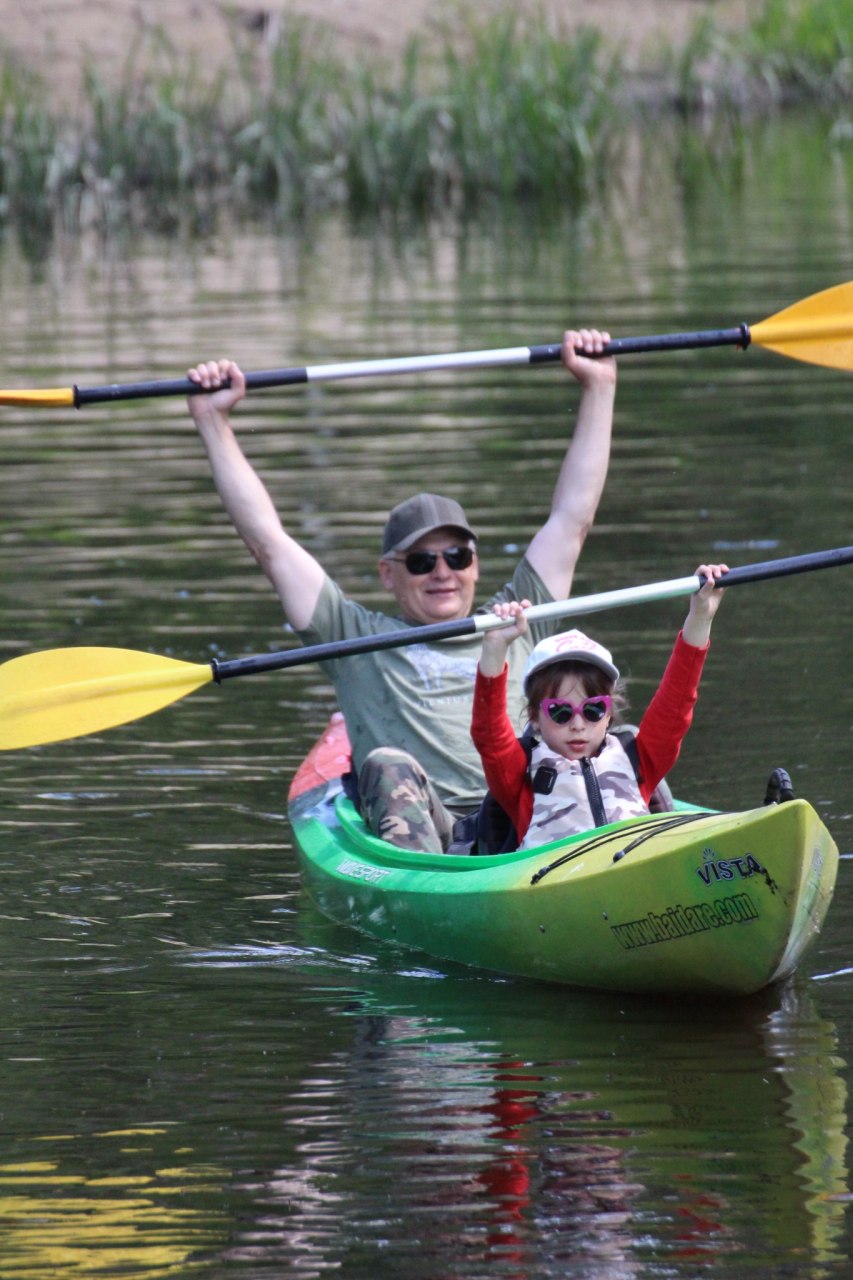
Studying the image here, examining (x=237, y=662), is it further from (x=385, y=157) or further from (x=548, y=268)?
(x=385, y=157)

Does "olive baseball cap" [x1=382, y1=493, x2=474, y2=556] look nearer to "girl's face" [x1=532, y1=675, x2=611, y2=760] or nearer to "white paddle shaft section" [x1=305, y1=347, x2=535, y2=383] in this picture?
"white paddle shaft section" [x1=305, y1=347, x2=535, y2=383]

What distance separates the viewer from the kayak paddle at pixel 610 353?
6074mm

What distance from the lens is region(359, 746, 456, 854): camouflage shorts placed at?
5.80m

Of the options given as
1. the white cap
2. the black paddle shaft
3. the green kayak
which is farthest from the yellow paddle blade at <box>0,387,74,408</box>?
the white cap

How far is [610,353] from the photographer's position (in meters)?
6.20

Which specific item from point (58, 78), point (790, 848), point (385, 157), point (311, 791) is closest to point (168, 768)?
point (311, 791)

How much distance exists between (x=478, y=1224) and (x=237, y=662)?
216 cm

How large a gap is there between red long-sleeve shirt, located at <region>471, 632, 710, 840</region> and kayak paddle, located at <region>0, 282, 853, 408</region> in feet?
3.59

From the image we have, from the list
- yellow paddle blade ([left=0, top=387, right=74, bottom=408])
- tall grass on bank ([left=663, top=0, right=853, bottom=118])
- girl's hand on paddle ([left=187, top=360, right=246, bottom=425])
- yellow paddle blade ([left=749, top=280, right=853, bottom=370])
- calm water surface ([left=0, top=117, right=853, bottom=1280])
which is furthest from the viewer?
tall grass on bank ([left=663, top=0, right=853, bottom=118])

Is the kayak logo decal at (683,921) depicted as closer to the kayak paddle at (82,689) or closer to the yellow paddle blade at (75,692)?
the kayak paddle at (82,689)

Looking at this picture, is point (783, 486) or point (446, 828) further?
point (783, 486)

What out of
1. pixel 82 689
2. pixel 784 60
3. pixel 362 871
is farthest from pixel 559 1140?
pixel 784 60

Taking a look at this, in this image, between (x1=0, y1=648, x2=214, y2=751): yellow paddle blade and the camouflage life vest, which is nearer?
the camouflage life vest

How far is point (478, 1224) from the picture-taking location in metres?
3.89
